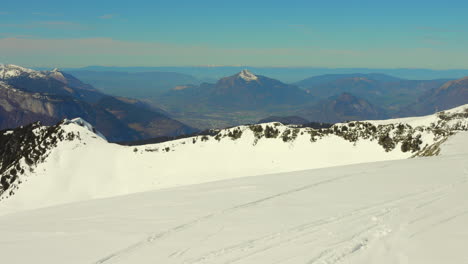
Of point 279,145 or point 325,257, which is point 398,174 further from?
point 279,145

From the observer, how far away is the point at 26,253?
10945 millimetres

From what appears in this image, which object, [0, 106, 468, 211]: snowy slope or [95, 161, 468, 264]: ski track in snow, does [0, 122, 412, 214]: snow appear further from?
[95, 161, 468, 264]: ski track in snow

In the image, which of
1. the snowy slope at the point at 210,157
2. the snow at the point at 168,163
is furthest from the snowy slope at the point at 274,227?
the snow at the point at 168,163

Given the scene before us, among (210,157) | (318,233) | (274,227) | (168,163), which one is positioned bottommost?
(168,163)

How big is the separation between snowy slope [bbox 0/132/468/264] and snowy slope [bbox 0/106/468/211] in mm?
27721

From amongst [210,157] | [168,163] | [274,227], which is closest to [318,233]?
[274,227]

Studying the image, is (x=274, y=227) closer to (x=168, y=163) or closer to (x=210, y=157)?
(x=210, y=157)

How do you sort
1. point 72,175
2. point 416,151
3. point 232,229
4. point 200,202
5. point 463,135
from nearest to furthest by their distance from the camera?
point 232,229
point 200,202
point 463,135
point 416,151
point 72,175

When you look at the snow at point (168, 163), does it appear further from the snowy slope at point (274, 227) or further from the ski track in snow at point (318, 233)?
the ski track in snow at point (318, 233)

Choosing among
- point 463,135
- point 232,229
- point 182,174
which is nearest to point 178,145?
point 182,174

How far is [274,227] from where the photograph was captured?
11.8 meters

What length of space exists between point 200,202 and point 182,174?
34.7 meters


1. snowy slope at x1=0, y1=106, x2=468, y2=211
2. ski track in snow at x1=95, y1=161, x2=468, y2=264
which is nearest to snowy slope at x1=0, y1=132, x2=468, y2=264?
ski track in snow at x1=95, y1=161, x2=468, y2=264

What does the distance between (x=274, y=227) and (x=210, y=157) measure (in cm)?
4213
